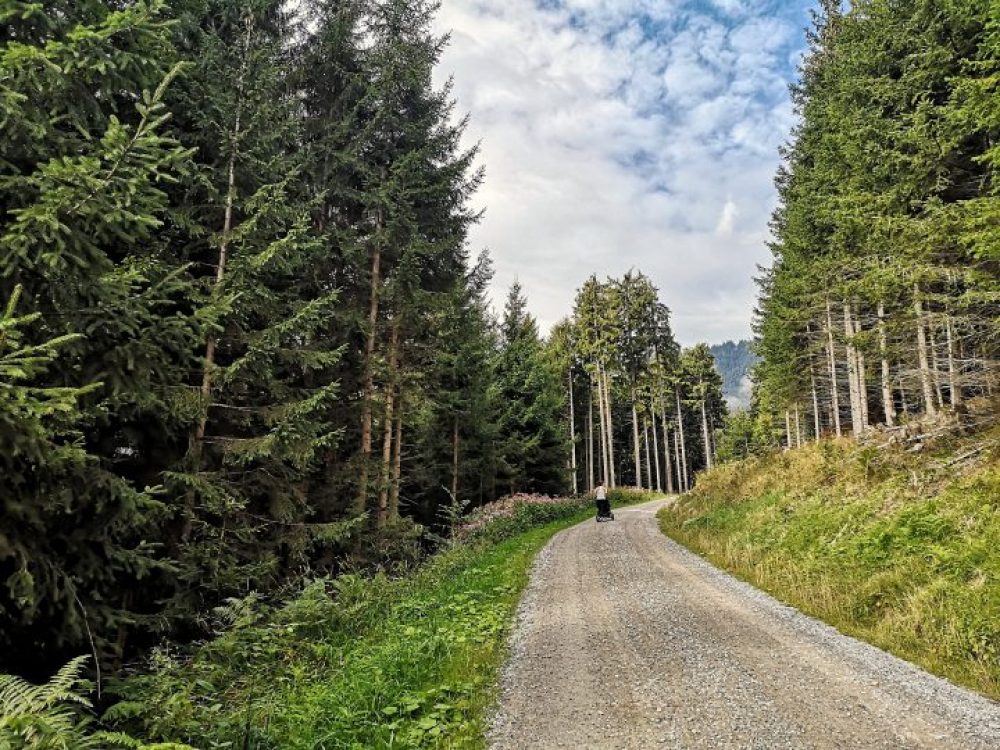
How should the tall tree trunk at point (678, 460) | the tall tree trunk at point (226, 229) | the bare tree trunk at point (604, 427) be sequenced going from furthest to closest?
the tall tree trunk at point (678, 460) < the bare tree trunk at point (604, 427) < the tall tree trunk at point (226, 229)

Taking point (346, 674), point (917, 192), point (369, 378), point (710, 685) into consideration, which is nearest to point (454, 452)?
point (369, 378)

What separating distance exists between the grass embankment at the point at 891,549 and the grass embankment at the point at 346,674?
17.0 feet

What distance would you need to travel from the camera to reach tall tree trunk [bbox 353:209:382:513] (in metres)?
14.0

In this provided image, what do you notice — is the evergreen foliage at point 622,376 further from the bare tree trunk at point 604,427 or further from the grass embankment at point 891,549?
the grass embankment at point 891,549

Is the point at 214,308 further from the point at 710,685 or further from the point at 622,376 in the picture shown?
the point at 622,376

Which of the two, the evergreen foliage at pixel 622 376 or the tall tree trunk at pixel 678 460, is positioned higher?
the evergreen foliage at pixel 622 376

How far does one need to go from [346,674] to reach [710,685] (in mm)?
4049

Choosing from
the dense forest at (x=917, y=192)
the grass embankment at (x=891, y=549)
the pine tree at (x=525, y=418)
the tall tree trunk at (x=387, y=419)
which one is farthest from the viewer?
the pine tree at (x=525, y=418)

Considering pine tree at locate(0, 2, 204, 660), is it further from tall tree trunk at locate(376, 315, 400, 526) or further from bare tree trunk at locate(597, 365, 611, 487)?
bare tree trunk at locate(597, 365, 611, 487)

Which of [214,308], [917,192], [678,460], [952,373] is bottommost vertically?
[678,460]

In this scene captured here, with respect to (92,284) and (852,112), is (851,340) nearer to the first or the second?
(852,112)

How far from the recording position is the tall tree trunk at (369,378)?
13969 mm

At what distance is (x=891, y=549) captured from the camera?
8750mm

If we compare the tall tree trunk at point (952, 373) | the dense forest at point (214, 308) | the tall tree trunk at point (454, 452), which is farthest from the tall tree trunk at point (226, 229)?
the tall tree trunk at point (952, 373)
